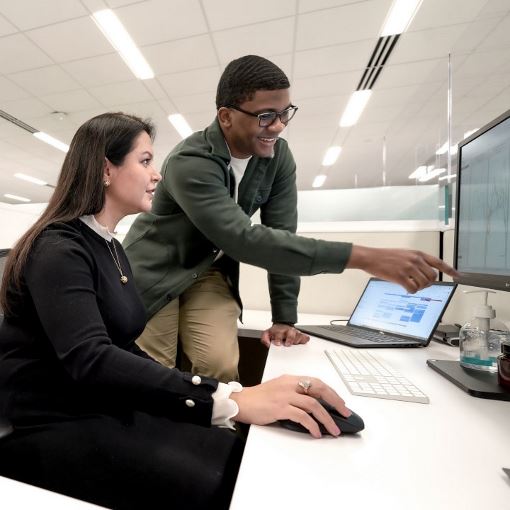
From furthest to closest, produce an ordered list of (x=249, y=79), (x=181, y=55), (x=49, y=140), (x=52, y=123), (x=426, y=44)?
(x=49, y=140), (x=52, y=123), (x=181, y=55), (x=426, y=44), (x=249, y=79)

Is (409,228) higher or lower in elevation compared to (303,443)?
higher

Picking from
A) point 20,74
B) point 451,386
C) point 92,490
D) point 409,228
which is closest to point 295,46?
point 409,228

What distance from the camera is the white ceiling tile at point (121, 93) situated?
3.55 m

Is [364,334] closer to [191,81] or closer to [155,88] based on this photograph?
[191,81]

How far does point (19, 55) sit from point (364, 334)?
375 centimetres

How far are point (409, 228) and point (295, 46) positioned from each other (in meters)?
2.22

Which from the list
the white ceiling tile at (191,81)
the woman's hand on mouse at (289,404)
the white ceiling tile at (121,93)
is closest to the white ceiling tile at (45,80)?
the white ceiling tile at (121,93)

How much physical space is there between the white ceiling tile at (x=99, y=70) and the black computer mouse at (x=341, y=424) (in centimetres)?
352

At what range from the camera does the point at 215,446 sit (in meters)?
0.56

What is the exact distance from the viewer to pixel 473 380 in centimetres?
60

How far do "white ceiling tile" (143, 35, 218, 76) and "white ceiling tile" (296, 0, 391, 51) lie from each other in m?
0.80

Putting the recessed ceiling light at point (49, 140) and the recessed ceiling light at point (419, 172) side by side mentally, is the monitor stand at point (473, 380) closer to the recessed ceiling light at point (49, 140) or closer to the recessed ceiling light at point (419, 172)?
the recessed ceiling light at point (49, 140)

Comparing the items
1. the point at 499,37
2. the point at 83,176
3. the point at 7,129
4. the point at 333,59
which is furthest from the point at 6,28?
the point at 499,37

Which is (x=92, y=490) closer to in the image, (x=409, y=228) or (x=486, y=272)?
(x=486, y=272)
